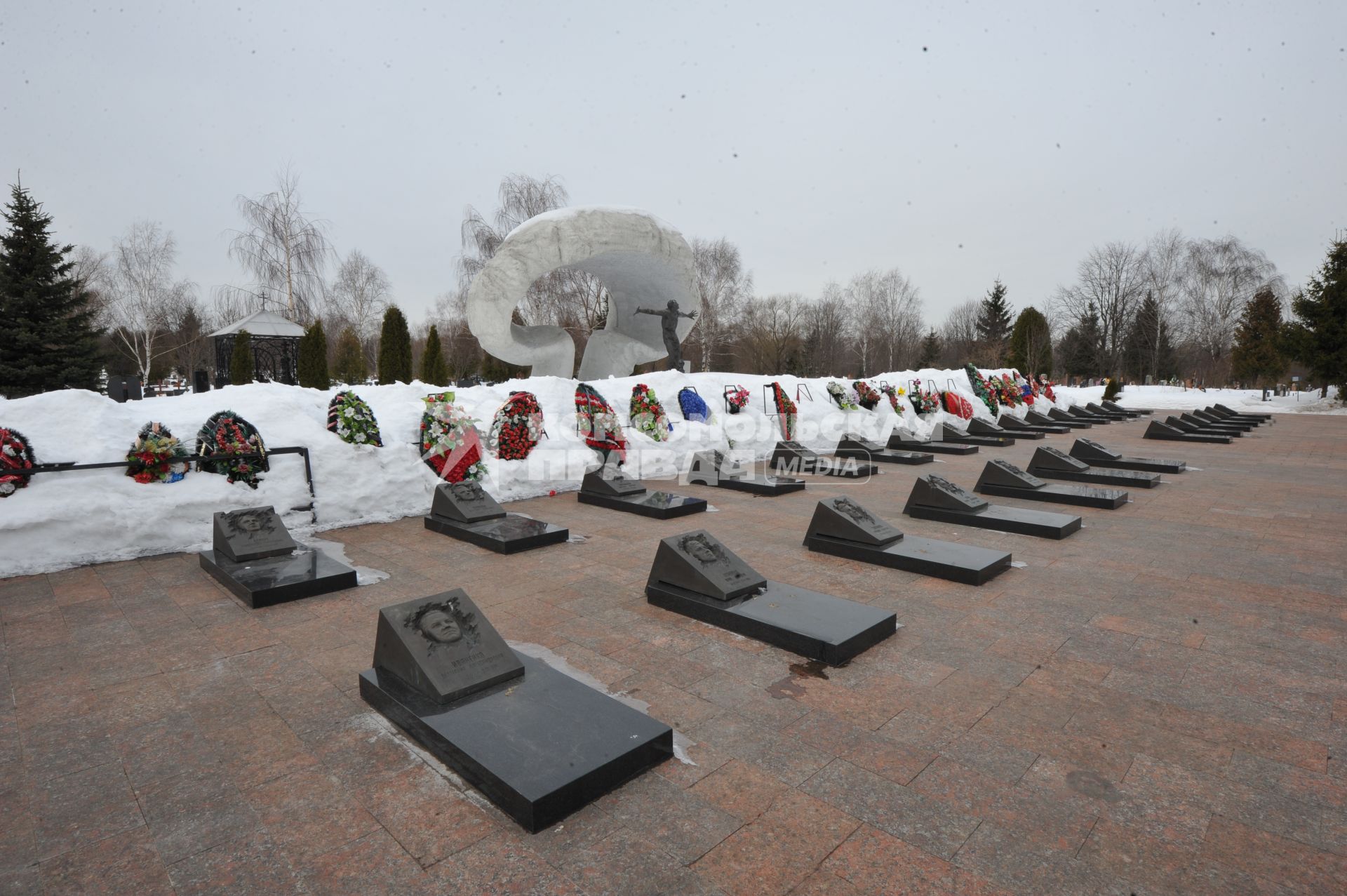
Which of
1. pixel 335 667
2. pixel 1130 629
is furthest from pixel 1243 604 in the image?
pixel 335 667

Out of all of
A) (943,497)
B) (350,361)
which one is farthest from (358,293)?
(943,497)

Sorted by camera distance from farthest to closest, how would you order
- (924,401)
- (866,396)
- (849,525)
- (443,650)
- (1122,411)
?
(1122,411)
(924,401)
(866,396)
(849,525)
(443,650)

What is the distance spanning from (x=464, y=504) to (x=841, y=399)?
1072 cm

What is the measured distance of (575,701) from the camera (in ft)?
10.3

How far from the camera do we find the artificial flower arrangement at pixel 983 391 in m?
20.1

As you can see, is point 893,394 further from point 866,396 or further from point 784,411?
point 784,411

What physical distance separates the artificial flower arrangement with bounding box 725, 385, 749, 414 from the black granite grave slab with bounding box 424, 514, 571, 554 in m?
6.56

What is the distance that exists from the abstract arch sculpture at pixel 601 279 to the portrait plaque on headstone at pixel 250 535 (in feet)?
28.5

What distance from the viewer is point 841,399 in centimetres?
1578

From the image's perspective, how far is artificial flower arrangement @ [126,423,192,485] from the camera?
648cm

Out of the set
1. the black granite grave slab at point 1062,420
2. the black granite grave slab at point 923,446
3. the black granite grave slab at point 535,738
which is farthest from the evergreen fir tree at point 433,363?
the black granite grave slab at point 535,738

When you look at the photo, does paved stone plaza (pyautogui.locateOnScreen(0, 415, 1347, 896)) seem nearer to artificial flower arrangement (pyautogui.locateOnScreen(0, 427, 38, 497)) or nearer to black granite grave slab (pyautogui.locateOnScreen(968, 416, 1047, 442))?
artificial flower arrangement (pyautogui.locateOnScreen(0, 427, 38, 497))

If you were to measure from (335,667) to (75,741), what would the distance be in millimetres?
1141

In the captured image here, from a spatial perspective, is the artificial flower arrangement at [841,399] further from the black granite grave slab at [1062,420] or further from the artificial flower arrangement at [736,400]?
the black granite grave slab at [1062,420]
